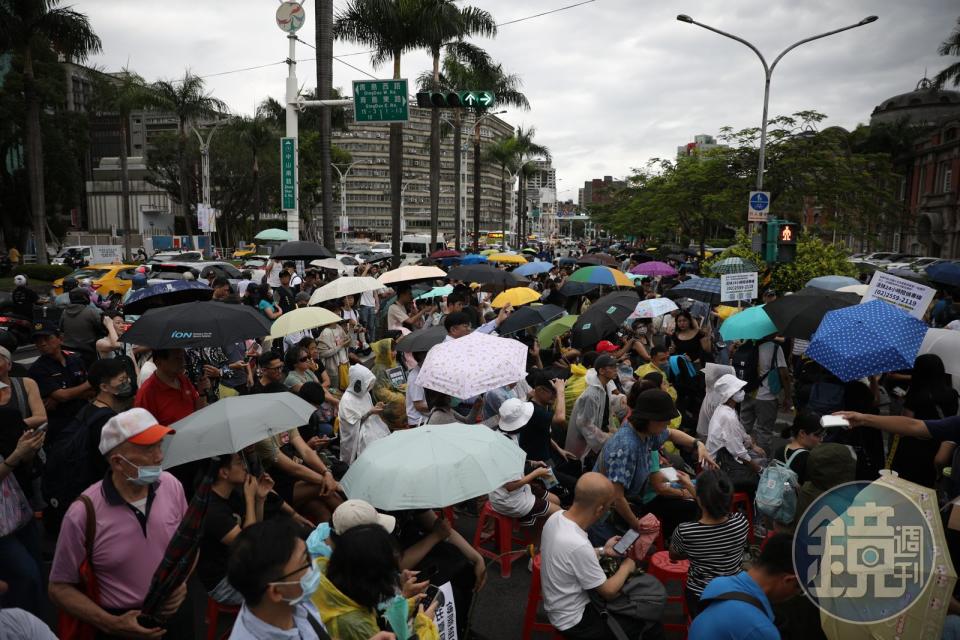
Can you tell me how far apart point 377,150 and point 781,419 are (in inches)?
5074

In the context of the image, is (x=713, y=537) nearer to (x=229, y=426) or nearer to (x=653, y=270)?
(x=229, y=426)

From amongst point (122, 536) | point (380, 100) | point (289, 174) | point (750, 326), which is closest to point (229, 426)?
point (122, 536)

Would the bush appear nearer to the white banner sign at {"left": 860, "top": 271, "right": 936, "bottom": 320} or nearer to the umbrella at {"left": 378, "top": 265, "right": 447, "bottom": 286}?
the umbrella at {"left": 378, "top": 265, "right": 447, "bottom": 286}

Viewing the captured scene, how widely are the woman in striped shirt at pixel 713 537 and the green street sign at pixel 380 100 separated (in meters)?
15.0

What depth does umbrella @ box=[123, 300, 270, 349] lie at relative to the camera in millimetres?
5027

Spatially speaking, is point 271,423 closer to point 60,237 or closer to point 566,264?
point 566,264

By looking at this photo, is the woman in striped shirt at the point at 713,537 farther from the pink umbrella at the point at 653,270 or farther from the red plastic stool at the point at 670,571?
the pink umbrella at the point at 653,270

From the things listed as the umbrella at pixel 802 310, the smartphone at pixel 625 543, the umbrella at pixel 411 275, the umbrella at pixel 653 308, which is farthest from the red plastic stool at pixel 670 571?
the umbrella at pixel 411 275

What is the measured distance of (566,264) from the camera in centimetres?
2388

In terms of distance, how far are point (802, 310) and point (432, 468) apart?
5.32 m

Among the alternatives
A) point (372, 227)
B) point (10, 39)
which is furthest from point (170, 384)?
→ point (372, 227)

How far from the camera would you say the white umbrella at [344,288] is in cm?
923

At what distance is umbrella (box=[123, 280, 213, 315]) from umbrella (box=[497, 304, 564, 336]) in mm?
3701

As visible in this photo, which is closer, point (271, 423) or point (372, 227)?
point (271, 423)
